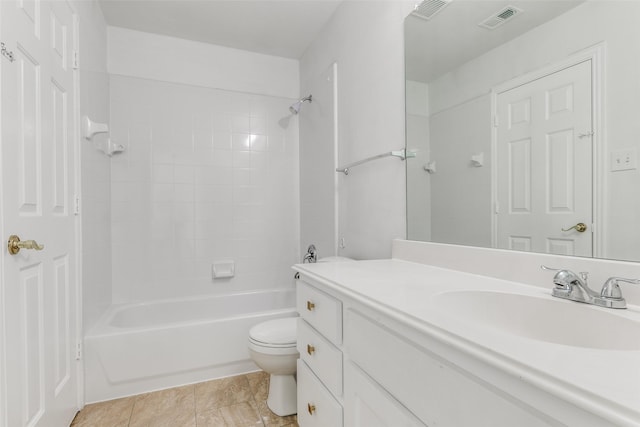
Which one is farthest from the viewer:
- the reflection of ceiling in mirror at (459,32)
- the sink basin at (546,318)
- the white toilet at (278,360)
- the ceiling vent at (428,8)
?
the white toilet at (278,360)

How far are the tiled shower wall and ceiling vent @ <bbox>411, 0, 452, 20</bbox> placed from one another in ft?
5.35

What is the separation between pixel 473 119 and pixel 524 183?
0.34 m

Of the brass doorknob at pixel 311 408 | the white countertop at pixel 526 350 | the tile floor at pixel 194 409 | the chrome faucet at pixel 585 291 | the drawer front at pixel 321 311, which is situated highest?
the chrome faucet at pixel 585 291

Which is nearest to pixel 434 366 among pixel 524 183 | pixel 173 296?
pixel 524 183

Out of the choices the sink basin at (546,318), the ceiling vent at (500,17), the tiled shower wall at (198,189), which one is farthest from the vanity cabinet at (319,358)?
the tiled shower wall at (198,189)

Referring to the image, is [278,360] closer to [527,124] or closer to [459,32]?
[527,124]

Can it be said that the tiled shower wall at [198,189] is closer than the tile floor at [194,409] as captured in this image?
No

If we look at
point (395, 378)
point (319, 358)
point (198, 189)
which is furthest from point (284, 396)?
point (198, 189)

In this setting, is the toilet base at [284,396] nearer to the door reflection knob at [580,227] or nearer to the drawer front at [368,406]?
the drawer front at [368,406]

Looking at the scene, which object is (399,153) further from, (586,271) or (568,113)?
(586,271)

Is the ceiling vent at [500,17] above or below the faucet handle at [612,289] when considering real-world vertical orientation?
above

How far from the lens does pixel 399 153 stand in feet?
5.08

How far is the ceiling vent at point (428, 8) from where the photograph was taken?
1.36 metres

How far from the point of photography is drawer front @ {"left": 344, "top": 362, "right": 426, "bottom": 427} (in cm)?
70
